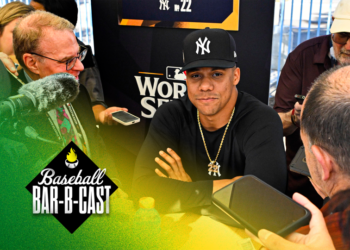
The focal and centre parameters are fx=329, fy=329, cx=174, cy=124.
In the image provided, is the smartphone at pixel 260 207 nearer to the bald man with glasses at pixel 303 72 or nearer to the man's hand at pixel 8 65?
the bald man with glasses at pixel 303 72

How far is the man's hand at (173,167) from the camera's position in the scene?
2002 millimetres

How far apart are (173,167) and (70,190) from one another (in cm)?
Answer: 66

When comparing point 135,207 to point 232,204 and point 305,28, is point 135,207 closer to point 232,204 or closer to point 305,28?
point 232,204

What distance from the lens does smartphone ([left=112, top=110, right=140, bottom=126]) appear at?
243cm

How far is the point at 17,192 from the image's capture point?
1.34 m

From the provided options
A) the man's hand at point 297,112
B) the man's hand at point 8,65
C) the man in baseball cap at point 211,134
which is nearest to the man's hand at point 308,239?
the man in baseball cap at point 211,134

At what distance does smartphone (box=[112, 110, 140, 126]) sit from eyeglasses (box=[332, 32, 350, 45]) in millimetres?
1487

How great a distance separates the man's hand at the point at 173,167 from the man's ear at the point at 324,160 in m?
1.10

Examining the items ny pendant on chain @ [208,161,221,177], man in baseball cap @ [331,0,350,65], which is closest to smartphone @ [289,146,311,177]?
ny pendant on chain @ [208,161,221,177]

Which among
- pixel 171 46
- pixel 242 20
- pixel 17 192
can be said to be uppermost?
pixel 242 20

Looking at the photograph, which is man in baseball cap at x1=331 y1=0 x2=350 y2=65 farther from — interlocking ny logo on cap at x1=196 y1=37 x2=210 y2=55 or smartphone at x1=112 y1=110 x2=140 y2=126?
smartphone at x1=112 y1=110 x2=140 y2=126

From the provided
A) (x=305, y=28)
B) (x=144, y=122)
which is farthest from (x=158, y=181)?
(x=305, y=28)

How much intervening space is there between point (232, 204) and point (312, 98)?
463mm

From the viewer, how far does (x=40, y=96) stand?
1473 mm
